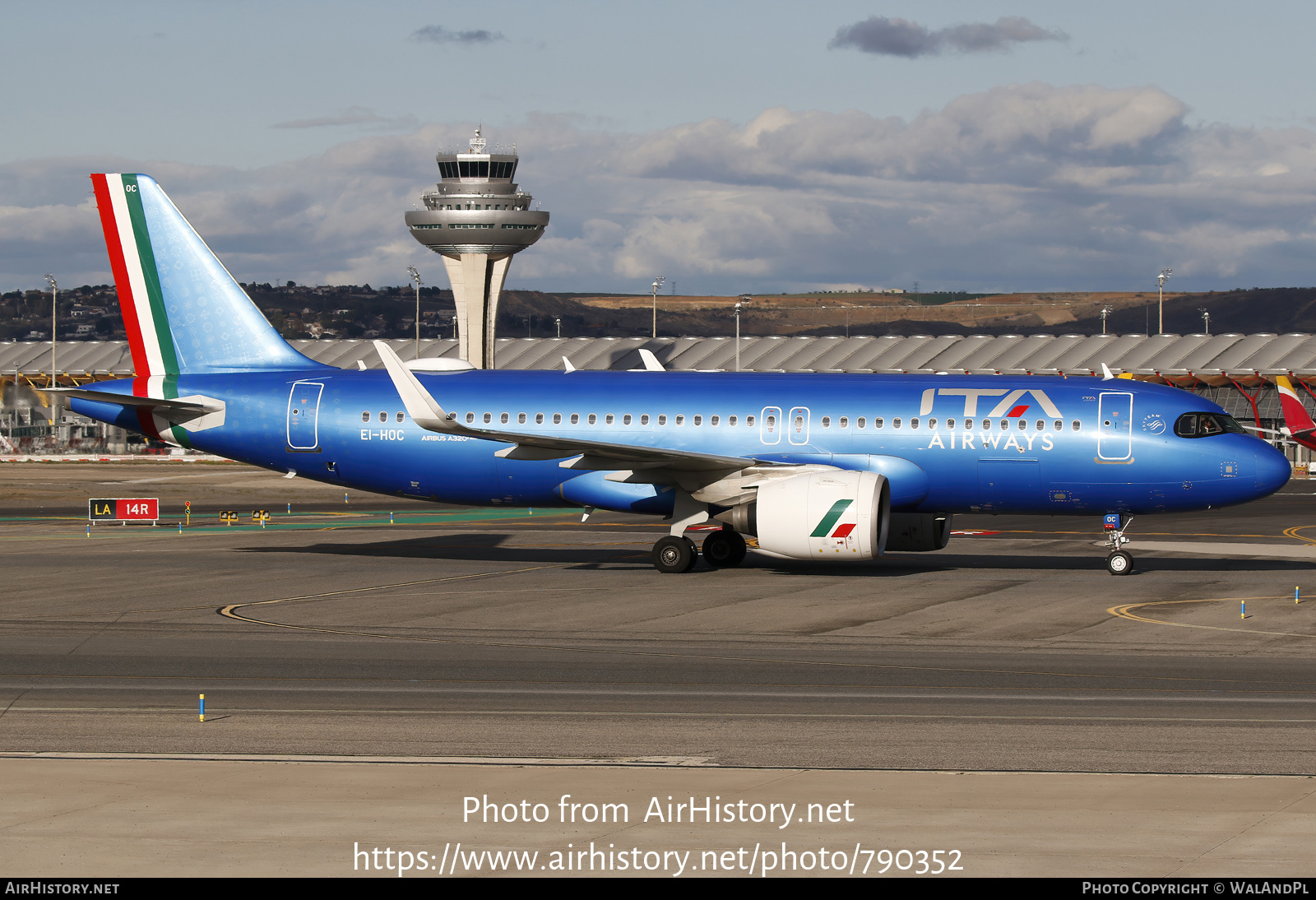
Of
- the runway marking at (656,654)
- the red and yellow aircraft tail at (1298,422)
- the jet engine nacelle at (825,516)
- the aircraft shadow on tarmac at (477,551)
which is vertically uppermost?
the red and yellow aircraft tail at (1298,422)

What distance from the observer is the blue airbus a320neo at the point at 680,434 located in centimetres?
3244

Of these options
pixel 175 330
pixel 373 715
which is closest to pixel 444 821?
pixel 373 715

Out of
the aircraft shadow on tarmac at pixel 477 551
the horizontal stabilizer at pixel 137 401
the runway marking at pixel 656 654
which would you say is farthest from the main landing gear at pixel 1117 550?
the horizontal stabilizer at pixel 137 401

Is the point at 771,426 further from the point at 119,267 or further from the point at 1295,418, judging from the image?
the point at 1295,418

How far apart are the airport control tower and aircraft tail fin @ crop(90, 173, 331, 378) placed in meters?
86.8

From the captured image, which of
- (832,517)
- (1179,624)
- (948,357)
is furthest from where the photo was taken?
(948,357)

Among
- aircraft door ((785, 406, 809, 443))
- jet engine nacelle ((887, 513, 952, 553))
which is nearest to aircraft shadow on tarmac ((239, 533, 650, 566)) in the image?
aircraft door ((785, 406, 809, 443))

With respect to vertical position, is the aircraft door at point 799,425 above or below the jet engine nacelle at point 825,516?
above

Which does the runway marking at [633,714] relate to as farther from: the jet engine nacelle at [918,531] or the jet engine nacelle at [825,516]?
the jet engine nacelle at [918,531]

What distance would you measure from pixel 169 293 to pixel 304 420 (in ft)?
18.8

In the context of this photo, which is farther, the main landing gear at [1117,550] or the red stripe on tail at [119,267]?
the red stripe on tail at [119,267]

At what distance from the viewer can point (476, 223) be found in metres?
126

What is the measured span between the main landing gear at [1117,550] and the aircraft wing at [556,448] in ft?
29.1

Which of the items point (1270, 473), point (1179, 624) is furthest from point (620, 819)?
point (1270, 473)
